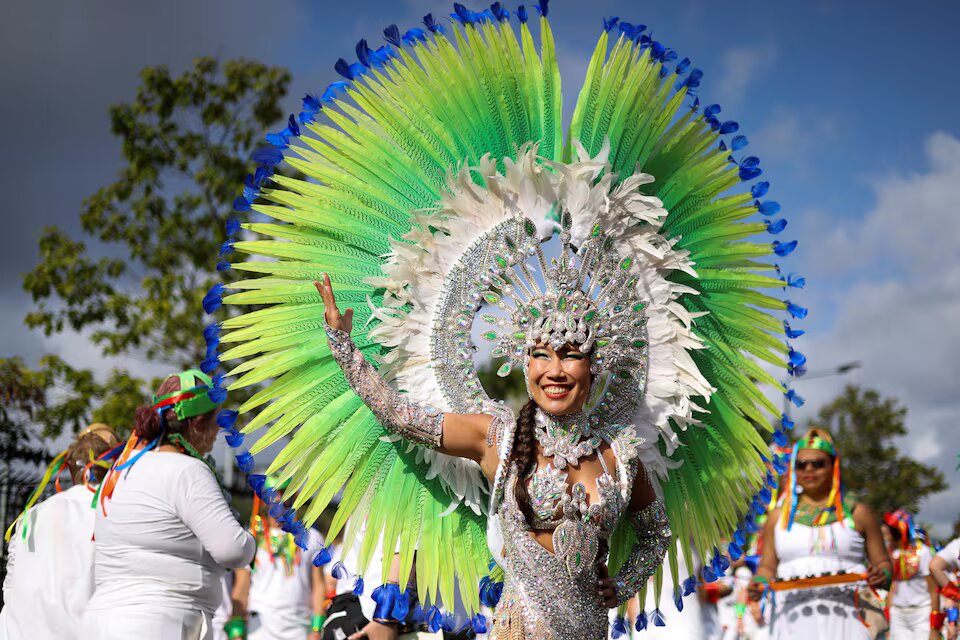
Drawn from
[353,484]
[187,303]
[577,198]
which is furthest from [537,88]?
[187,303]

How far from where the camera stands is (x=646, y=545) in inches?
155

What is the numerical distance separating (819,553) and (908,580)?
3.75 m

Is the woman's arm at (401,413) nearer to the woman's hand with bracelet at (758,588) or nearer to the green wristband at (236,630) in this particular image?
Result: the green wristband at (236,630)

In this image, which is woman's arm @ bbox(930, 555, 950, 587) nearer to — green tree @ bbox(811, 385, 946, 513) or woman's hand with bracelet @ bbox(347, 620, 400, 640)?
woman's hand with bracelet @ bbox(347, 620, 400, 640)

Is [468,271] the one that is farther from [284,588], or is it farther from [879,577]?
[284,588]

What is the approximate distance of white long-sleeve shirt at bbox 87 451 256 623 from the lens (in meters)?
4.02

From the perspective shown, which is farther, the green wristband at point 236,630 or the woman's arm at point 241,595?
the woman's arm at point 241,595

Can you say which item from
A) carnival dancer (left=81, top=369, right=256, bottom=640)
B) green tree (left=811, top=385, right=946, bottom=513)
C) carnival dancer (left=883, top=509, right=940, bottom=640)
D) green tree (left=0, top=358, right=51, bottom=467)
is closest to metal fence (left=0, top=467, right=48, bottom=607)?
green tree (left=0, top=358, right=51, bottom=467)

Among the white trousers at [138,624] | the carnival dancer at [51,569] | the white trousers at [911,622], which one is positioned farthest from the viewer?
the white trousers at [911,622]

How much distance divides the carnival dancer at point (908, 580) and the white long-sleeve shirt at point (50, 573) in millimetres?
7503

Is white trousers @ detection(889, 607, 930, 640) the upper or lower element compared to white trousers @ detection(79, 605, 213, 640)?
lower

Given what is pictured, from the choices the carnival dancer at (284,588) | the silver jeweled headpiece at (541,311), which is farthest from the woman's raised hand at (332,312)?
the carnival dancer at (284,588)

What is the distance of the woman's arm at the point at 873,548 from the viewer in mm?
6543

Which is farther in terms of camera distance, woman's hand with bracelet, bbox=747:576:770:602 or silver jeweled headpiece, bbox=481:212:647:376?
woman's hand with bracelet, bbox=747:576:770:602
